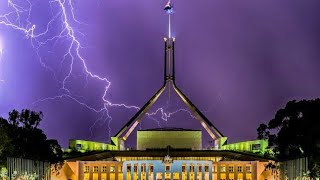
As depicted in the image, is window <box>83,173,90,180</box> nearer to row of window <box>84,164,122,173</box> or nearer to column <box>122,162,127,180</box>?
row of window <box>84,164,122,173</box>

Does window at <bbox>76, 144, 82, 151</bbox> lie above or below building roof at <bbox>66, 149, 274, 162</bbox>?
above

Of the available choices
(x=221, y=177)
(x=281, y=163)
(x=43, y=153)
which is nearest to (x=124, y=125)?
(x=221, y=177)

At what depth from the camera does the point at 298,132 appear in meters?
41.2

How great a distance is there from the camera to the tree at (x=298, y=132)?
39.4 meters

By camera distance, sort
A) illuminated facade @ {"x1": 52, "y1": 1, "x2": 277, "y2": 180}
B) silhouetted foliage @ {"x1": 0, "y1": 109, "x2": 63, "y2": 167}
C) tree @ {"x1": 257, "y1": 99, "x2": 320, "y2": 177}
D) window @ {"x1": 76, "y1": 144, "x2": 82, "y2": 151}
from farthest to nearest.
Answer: window @ {"x1": 76, "y1": 144, "x2": 82, "y2": 151} < illuminated facade @ {"x1": 52, "y1": 1, "x2": 277, "y2": 180} < silhouetted foliage @ {"x1": 0, "y1": 109, "x2": 63, "y2": 167} < tree @ {"x1": 257, "y1": 99, "x2": 320, "y2": 177}

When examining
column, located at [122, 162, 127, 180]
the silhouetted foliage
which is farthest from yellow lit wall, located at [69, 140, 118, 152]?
the silhouetted foliage

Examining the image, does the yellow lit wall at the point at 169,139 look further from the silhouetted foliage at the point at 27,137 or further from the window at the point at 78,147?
the silhouetted foliage at the point at 27,137

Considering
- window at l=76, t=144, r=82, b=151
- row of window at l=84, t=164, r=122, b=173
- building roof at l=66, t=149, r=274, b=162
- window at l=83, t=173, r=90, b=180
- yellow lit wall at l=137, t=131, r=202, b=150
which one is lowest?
window at l=83, t=173, r=90, b=180

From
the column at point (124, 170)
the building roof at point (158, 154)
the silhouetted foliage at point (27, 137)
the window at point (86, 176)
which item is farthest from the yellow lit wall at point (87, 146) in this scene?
the silhouetted foliage at point (27, 137)

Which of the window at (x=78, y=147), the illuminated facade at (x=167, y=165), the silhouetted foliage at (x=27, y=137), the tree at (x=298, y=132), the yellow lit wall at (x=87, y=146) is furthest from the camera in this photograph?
the yellow lit wall at (x=87, y=146)

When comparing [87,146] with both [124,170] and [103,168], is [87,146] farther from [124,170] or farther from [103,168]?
[124,170]

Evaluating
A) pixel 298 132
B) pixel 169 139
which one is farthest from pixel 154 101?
pixel 298 132

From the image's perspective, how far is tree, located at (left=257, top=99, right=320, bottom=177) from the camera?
39.4 meters

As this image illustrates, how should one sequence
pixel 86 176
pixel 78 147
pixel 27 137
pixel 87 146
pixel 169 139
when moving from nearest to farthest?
pixel 27 137 → pixel 86 176 → pixel 78 147 → pixel 87 146 → pixel 169 139
